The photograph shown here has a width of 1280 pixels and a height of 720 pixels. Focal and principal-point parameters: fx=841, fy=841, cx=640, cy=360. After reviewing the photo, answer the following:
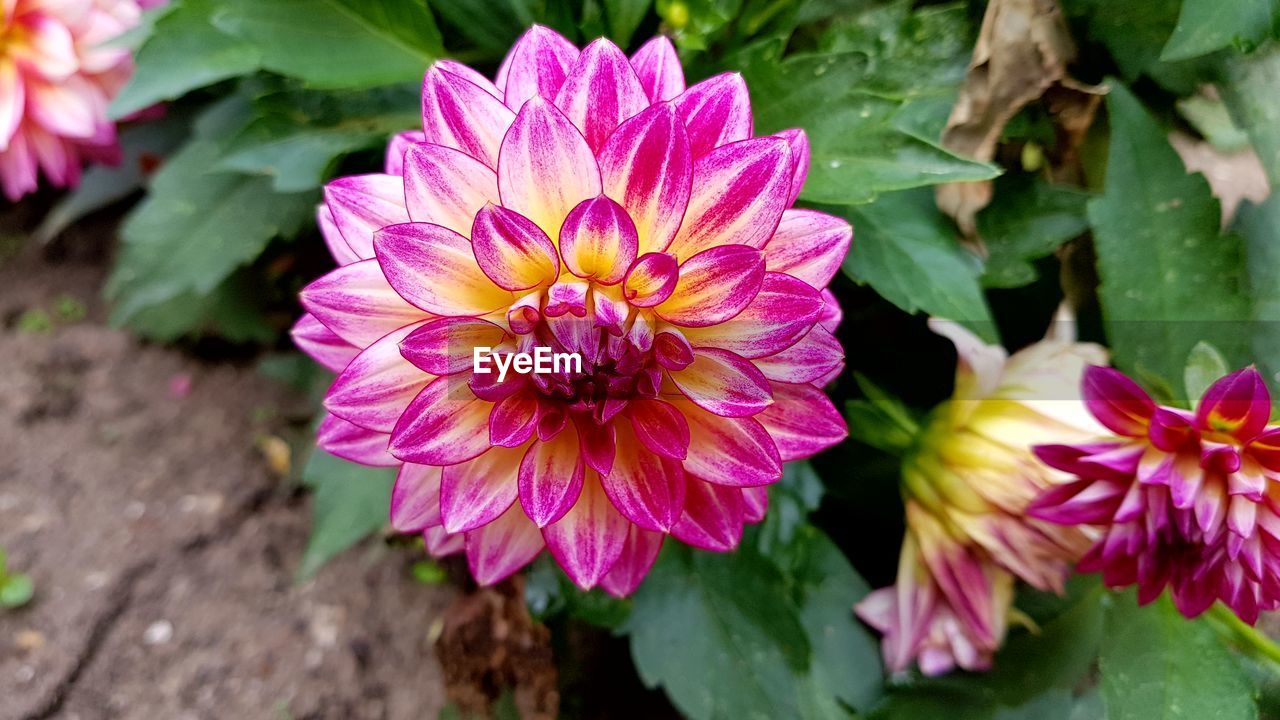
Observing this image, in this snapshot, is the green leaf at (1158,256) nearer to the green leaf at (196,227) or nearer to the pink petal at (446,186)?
the pink petal at (446,186)

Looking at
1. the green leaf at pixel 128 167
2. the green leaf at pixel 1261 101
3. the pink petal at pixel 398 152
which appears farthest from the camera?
the green leaf at pixel 128 167

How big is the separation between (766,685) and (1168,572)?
29 centimetres

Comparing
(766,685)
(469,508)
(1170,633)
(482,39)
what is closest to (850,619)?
(766,685)

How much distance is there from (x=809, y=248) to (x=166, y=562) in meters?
0.74

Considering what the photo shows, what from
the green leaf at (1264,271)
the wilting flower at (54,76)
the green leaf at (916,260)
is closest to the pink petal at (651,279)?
the green leaf at (916,260)

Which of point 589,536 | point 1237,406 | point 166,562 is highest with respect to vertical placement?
point 1237,406

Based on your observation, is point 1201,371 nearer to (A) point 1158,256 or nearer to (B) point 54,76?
(A) point 1158,256

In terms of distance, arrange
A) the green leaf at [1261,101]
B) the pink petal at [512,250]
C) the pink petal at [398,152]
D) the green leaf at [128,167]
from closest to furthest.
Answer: the pink petal at [512,250] → the pink petal at [398,152] → the green leaf at [1261,101] → the green leaf at [128,167]

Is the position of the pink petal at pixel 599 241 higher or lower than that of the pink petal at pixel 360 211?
higher

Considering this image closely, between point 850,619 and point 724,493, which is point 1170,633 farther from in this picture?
point 724,493

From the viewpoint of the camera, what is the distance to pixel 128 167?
100cm

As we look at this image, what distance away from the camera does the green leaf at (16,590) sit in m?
0.78

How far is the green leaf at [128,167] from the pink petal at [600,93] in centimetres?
73

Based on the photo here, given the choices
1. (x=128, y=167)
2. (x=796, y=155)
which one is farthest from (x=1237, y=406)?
(x=128, y=167)
